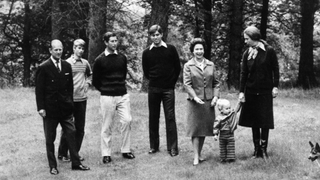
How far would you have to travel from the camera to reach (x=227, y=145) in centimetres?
721

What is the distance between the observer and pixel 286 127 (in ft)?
33.0

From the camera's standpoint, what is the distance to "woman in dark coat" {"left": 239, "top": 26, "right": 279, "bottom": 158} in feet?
23.4

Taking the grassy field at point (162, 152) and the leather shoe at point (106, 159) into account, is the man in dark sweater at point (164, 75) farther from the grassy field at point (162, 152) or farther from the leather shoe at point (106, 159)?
the leather shoe at point (106, 159)

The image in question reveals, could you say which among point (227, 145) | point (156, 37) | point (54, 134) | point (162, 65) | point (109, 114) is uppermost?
point (156, 37)

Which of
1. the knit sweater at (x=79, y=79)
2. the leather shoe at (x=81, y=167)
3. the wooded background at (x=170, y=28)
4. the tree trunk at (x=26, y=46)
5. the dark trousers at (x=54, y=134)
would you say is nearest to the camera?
the dark trousers at (x=54, y=134)

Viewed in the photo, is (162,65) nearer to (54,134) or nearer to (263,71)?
(263,71)

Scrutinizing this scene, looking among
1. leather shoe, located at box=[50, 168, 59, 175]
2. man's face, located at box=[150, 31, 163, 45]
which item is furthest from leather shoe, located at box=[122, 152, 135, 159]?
man's face, located at box=[150, 31, 163, 45]

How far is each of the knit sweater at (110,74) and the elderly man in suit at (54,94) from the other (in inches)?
27.6

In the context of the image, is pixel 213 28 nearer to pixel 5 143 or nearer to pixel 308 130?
pixel 308 130

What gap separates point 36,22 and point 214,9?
34.2 ft

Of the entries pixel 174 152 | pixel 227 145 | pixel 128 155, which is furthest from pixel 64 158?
pixel 227 145

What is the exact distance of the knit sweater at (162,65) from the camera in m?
7.99

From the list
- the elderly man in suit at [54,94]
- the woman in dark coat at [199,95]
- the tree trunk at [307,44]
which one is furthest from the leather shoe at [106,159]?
the tree trunk at [307,44]

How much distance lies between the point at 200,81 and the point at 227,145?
111 centimetres
